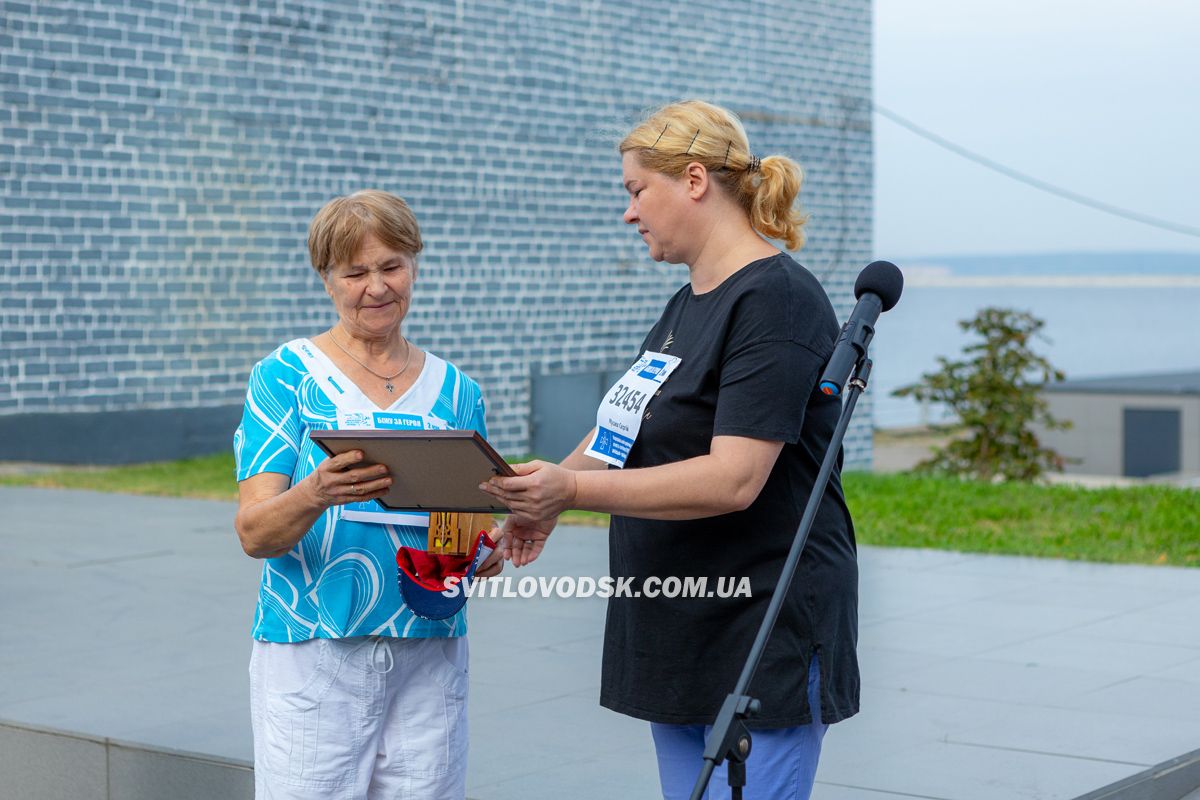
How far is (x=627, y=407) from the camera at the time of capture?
2633mm

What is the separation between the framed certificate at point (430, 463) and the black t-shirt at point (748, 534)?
0.89 ft

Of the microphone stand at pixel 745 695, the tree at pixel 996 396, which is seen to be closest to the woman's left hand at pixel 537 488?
the microphone stand at pixel 745 695

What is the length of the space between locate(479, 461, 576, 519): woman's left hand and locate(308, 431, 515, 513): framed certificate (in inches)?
0.8

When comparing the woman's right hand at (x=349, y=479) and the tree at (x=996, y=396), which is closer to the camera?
the woman's right hand at (x=349, y=479)

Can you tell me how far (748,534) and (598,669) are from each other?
9.52ft

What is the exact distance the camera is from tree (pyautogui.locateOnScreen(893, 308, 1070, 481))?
42.1 ft

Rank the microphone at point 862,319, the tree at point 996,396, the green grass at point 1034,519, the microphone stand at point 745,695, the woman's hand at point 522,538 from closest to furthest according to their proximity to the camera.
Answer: the microphone stand at point 745,695, the microphone at point 862,319, the woman's hand at point 522,538, the green grass at point 1034,519, the tree at point 996,396

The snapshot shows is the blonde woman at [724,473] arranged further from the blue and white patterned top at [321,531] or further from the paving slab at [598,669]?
the paving slab at [598,669]

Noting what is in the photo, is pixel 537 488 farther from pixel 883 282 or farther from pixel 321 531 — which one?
pixel 883 282

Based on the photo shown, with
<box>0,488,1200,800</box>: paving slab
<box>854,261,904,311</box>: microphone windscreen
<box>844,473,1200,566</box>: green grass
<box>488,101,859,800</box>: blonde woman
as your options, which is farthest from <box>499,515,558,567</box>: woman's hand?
<box>844,473,1200,566</box>: green grass

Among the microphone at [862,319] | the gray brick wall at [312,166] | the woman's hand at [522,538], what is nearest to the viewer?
the microphone at [862,319]

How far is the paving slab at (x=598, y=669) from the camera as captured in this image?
13.8ft

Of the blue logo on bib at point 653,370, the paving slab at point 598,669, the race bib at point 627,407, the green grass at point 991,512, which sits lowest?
the green grass at point 991,512

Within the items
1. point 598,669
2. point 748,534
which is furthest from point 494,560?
point 598,669
